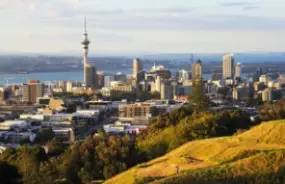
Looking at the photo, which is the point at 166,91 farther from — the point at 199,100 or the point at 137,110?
the point at 199,100

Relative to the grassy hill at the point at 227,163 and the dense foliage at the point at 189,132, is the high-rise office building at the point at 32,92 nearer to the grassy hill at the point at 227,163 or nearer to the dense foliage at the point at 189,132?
the dense foliage at the point at 189,132

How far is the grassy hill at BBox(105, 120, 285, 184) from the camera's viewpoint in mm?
7793

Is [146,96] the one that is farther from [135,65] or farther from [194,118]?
[194,118]

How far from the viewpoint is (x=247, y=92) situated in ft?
186

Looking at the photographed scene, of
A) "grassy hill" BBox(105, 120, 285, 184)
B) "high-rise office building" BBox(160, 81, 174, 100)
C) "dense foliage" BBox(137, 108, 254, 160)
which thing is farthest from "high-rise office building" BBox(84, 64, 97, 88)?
"grassy hill" BBox(105, 120, 285, 184)

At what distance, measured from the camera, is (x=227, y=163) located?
8742mm

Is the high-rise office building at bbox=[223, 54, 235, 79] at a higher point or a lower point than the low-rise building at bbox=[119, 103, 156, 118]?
higher

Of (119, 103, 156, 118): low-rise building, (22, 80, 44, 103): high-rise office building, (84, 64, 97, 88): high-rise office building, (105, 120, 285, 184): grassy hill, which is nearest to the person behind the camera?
(105, 120, 285, 184): grassy hill

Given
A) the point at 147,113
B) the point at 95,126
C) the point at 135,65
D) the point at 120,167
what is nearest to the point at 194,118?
the point at 120,167

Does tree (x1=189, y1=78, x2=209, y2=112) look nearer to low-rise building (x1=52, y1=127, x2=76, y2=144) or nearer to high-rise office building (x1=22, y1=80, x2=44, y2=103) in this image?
low-rise building (x1=52, y1=127, x2=76, y2=144)

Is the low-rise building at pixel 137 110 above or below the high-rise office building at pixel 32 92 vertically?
below

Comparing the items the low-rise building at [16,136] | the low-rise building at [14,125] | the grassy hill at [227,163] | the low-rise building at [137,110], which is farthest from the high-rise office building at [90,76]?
the grassy hill at [227,163]

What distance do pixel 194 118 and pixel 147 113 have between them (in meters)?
25.1

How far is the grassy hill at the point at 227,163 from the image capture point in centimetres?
779
